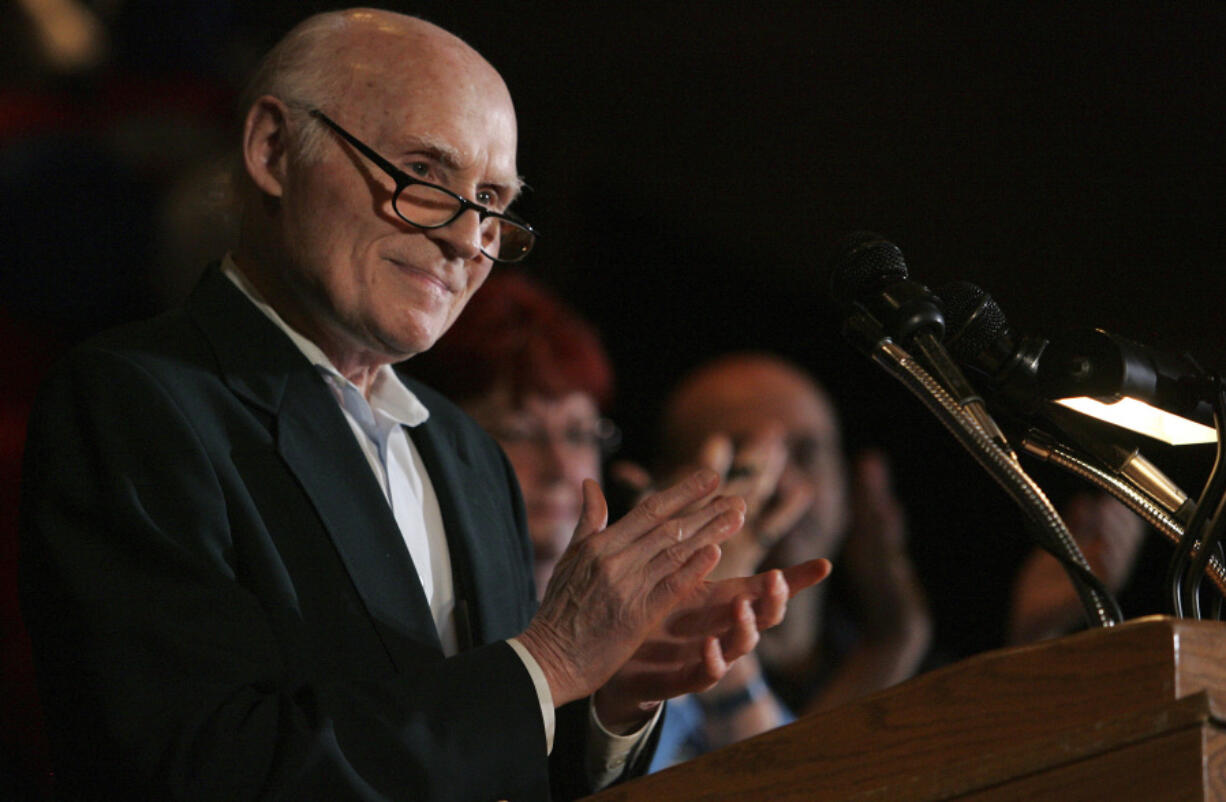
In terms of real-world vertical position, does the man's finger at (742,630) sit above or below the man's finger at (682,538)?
below

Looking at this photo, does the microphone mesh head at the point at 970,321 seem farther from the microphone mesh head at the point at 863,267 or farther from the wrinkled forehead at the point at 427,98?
the wrinkled forehead at the point at 427,98

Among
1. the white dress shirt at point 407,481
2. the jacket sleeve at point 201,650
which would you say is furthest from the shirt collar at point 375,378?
the jacket sleeve at point 201,650

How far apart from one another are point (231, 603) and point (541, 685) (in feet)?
0.97

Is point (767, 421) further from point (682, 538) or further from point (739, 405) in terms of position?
A: point (682, 538)

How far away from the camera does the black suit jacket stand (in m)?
1.13

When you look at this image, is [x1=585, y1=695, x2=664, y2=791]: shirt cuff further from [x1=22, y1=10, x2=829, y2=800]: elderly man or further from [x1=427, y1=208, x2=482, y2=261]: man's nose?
[x1=427, y1=208, x2=482, y2=261]: man's nose

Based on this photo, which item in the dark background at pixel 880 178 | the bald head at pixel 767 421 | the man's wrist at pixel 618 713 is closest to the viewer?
the man's wrist at pixel 618 713

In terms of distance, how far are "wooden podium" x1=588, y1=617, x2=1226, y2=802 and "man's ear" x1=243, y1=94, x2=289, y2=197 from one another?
0.96 metres

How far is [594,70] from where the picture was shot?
406 cm

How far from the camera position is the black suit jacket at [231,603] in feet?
3.71

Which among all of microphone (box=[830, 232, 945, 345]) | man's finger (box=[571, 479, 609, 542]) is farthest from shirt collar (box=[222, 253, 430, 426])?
microphone (box=[830, 232, 945, 345])

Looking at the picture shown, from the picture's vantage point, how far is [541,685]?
1.19m

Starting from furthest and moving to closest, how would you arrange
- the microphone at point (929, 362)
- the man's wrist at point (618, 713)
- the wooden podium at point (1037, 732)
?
the man's wrist at point (618, 713)
the microphone at point (929, 362)
the wooden podium at point (1037, 732)

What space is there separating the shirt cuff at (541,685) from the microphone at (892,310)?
42 centimetres
